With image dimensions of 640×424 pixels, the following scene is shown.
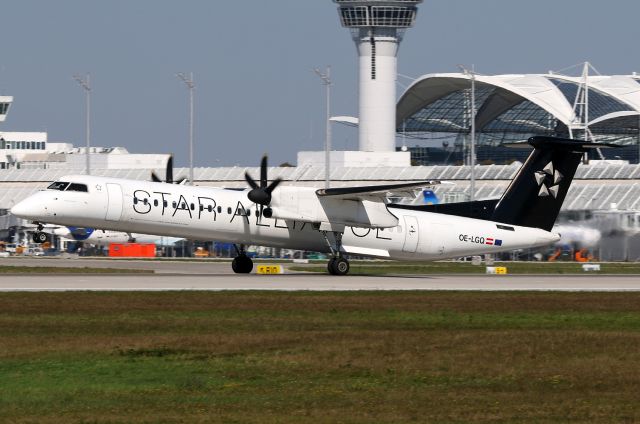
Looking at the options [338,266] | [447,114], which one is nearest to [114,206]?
[338,266]

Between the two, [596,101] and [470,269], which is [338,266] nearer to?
[470,269]

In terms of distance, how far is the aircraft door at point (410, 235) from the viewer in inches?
1880

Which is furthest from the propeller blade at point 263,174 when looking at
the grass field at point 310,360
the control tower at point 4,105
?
the control tower at point 4,105

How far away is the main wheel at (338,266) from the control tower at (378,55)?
110278 millimetres

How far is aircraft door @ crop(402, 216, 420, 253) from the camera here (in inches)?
1880

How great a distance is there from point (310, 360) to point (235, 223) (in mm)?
22990

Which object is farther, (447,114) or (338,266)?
(447,114)

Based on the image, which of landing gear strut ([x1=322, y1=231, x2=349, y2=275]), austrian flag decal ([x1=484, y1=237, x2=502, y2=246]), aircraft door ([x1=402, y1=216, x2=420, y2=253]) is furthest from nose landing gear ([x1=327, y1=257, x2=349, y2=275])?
austrian flag decal ([x1=484, y1=237, x2=502, y2=246])

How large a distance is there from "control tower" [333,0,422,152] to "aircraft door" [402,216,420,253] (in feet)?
362

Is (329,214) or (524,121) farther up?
(524,121)

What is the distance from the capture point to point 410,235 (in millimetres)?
47750

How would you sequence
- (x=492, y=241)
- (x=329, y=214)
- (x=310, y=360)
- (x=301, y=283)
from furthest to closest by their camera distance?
(x=492, y=241) < (x=329, y=214) < (x=301, y=283) < (x=310, y=360)

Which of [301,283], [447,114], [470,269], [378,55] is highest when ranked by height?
[378,55]

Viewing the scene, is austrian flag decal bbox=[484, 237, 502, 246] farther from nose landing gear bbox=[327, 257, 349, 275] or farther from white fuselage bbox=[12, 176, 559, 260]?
nose landing gear bbox=[327, 257, 349, 275]
